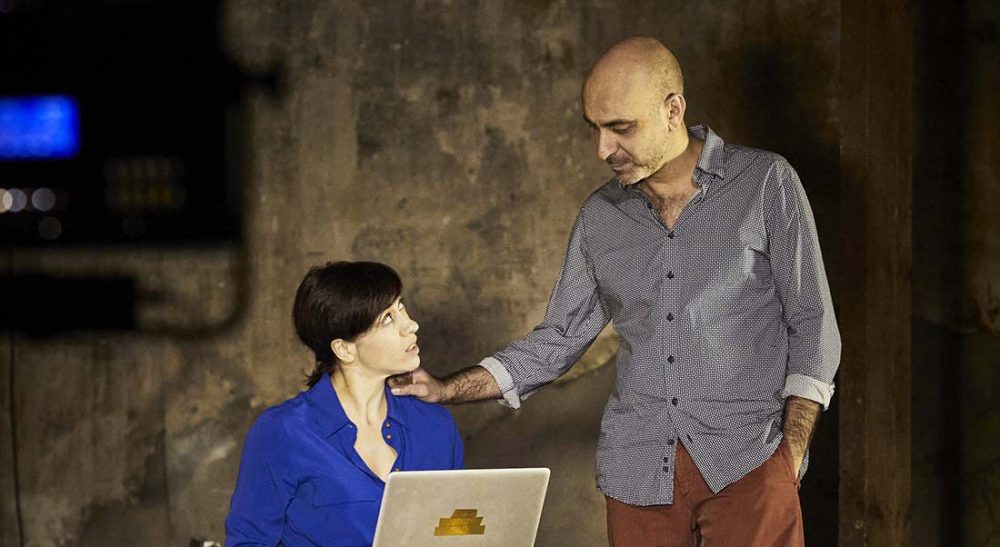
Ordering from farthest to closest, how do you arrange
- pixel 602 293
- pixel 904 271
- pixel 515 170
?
pixel 515 170 → pixel 904 271 → pixel 602 293

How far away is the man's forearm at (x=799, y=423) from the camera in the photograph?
303 centimetres

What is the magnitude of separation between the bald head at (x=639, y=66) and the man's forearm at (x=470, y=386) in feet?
2.55

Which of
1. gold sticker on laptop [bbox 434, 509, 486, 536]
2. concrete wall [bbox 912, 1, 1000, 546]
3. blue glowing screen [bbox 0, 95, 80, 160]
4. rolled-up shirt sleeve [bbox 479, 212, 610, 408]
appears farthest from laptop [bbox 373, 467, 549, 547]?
blue glowing screen [bbox 0, 95, 80, 160]

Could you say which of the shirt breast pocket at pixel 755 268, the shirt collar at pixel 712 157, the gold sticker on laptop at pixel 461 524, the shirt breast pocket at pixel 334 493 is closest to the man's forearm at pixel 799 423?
the shirt breast pocket at pixel 755 268

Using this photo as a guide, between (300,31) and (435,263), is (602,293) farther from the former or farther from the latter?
(300,31)

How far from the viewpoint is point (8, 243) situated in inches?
193

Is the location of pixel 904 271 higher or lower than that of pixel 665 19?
lower

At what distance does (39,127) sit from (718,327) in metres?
3.03

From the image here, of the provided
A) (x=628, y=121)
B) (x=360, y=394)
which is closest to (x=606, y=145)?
(x=628, y=121)

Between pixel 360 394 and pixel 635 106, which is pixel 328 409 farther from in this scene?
pixel 635 106

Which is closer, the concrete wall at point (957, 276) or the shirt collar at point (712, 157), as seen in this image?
the shirt collar at point (712, 157)

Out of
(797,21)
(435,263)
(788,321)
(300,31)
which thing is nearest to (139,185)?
(300,31)

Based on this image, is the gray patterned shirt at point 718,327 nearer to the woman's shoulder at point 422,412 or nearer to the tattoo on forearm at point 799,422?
the tattoo on forearm at point 799,422

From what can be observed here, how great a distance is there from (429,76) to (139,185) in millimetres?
1159
